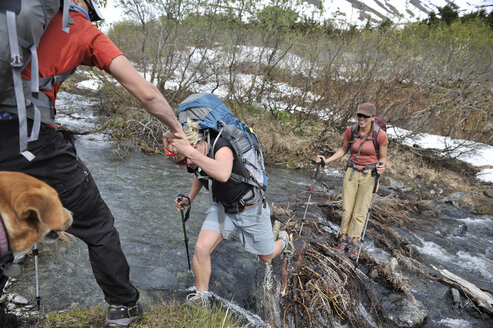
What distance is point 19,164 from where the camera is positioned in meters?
1.89

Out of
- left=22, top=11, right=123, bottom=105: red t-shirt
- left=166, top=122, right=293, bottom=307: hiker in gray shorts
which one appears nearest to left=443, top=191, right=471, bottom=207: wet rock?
left=166, top=122, right=293, bottom=307: hiker in gray shorts

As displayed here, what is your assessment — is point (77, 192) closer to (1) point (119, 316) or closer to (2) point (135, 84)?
(2) point (135, 84)

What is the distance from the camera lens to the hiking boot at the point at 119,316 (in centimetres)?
242

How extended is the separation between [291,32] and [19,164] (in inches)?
478

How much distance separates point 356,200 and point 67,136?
15.1ft

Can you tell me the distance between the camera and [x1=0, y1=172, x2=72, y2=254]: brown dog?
1.39 m

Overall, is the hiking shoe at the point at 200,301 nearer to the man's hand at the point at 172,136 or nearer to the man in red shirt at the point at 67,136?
the man in red shirt at the point at 67,136

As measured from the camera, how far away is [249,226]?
323cm

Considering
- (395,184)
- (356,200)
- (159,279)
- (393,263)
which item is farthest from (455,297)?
(395,184)

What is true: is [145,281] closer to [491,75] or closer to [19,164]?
[19,164]

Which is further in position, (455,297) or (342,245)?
(342,245)

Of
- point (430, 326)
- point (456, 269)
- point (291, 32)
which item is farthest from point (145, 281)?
point (291, 32)

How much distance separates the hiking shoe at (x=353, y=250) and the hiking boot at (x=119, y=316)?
3.83 meters

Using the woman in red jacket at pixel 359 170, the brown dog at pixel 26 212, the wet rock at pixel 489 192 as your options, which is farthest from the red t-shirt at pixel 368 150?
the wet rock at pixel 489 192
